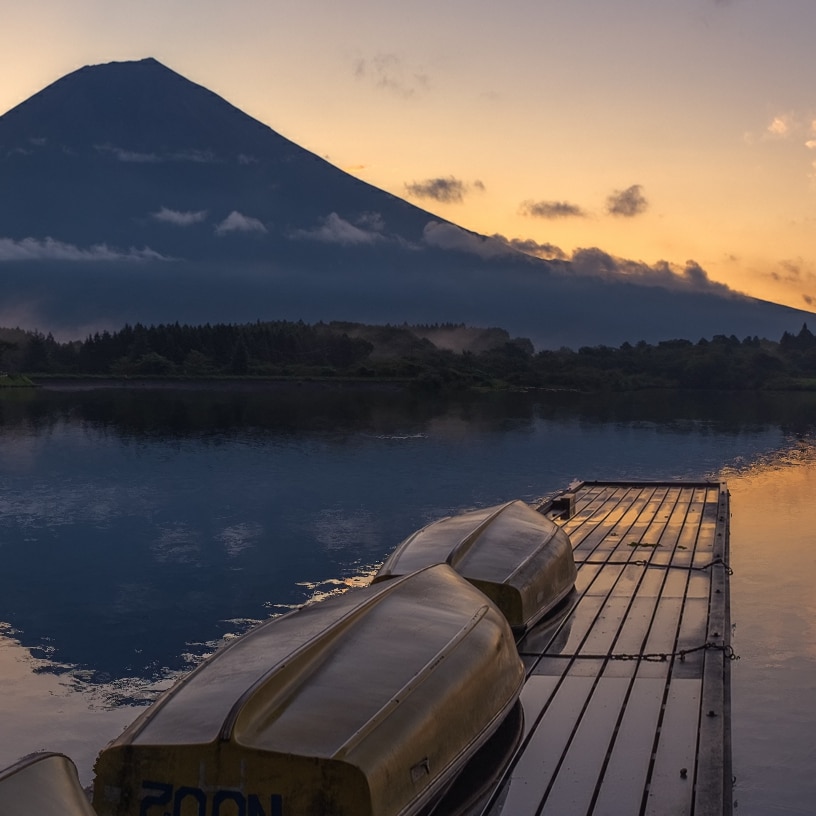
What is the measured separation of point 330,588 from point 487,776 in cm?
849

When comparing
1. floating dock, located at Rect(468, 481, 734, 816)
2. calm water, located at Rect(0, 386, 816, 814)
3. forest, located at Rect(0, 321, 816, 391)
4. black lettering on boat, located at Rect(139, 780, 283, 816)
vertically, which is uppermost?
forest, located at Rect(0, 321, 816, 391)

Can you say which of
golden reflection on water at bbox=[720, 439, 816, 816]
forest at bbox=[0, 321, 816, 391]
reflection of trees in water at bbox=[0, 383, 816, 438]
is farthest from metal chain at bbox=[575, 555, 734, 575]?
forest at bbox=[0, 321, 816, 391]

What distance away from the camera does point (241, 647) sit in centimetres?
761

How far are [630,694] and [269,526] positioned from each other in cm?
1339

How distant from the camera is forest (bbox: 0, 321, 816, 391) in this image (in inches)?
3447

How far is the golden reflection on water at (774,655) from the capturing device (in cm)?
896

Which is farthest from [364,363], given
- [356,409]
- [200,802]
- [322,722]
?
[200,802]

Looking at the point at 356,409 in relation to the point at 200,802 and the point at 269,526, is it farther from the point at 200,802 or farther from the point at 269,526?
the point at 200,802

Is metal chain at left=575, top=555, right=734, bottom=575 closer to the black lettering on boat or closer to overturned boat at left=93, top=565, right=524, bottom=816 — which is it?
overturned boat at left=93, top=565, right=524, bottom=816

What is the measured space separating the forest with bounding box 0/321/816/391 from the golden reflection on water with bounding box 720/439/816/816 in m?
63.8

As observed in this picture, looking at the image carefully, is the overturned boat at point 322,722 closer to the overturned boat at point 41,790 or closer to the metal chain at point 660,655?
the overturned boat at point 41,790

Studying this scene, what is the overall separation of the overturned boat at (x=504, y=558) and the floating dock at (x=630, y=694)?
1.12ft

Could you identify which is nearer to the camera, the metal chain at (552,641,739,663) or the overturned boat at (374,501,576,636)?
the metal chain at (552,641,739,663)

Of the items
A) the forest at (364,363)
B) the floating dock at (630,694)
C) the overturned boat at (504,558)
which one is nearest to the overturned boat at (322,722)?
the floating dock at (630,694)
